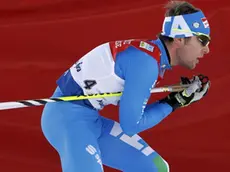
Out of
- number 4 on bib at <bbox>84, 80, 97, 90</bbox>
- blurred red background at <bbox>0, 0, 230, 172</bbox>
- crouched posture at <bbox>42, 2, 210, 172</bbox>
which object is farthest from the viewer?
blurred red background at <bbox>0, 0, 230, 172</bbox>

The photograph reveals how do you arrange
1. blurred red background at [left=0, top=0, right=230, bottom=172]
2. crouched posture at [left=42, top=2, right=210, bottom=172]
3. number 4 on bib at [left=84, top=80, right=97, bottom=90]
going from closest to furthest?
crouched posture at [left=42, top=2, right=210, bottom=172]
number 4 on bib at [left=84, top=80, right=97, bottom=90]
blurred red background at [left=0, top=0, right=230, bottom=172]


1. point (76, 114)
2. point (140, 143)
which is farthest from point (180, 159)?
point (76, 114)

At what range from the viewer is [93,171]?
1.76m

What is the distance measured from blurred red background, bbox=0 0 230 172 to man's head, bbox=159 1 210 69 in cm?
83

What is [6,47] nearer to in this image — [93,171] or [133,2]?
[133,2]

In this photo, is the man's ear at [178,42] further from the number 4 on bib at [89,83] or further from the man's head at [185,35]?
the number 4 on bib at [89,83]

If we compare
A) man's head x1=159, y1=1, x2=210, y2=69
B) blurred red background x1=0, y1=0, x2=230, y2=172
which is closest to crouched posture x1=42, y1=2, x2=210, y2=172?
man's head x1=159, y1=1, x2=210, y2=69

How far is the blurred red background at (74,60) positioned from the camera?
257 centimetres

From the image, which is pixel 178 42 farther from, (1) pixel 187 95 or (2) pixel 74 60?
(2) pixel 74 60

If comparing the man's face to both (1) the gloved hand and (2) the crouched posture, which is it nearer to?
(2) the crouched posture

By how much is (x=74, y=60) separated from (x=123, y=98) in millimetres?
1244

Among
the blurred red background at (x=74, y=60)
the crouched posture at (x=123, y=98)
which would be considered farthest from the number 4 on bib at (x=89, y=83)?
the blurred red background at (x=74, y=60)

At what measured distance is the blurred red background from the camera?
2.57 m

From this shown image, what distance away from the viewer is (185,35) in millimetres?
1774
